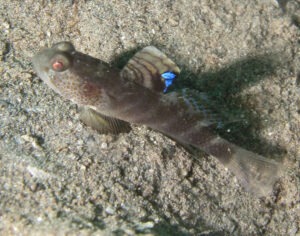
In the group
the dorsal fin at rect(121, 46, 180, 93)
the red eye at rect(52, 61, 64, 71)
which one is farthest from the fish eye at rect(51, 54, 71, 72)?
the dorsal fin at rect(121, 46, 180, 93)

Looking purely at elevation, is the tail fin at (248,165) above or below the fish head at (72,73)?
below

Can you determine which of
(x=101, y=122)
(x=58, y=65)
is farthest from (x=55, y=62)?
(x=101, y=122)

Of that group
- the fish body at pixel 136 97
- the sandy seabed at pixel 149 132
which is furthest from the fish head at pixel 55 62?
the sandy seabed at pixel 149 132

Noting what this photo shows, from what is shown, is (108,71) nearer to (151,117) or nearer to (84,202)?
(151,117)

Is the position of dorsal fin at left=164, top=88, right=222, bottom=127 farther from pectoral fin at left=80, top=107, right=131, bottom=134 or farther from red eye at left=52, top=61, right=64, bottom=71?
red eye at left=52, top=61, right=64, bottom=71

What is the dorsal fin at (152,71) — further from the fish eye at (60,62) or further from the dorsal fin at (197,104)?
the fish eye at (60,62)

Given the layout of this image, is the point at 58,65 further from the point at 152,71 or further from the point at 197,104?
the point at 197,104
